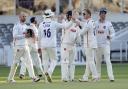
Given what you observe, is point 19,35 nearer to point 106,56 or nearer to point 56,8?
point 106,56

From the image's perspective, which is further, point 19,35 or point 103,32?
point 103,32

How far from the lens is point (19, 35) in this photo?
1040 inches

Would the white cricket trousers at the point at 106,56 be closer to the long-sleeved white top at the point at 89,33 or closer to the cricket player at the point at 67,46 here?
the long-sleeved white top at the point at 89,33

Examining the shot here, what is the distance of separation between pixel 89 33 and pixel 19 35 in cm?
244

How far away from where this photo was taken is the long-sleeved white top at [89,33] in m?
26.9

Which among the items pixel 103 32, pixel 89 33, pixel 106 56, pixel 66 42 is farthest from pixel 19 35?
pixel 106 56

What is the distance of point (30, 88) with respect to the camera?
2345 centimetres

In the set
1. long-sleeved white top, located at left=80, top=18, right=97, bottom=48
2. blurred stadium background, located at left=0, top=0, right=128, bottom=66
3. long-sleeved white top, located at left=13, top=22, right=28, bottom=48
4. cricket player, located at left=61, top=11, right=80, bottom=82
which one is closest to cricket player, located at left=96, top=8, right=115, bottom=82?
long-sleeved white top, located at left=80, top=18, right=97, bottom=48

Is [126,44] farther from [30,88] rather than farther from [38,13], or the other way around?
[30,88]

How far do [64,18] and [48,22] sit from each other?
950mm

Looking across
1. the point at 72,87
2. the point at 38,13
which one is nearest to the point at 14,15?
the point at 38,13

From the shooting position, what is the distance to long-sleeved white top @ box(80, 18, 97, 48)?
26859 millimetres

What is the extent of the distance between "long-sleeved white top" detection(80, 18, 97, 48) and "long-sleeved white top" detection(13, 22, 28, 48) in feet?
6.49

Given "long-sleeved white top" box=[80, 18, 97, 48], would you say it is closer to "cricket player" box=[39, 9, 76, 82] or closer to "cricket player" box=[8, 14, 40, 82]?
"cricket player" box=[39, 9, 76, 82]
